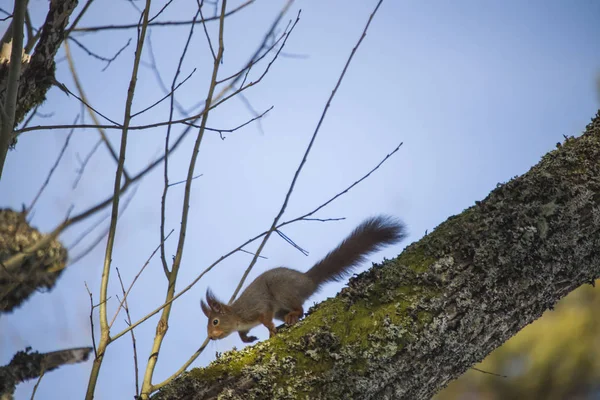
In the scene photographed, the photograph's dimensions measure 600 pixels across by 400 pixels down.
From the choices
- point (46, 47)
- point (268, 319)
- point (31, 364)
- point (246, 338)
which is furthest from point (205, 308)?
point (46, 47)

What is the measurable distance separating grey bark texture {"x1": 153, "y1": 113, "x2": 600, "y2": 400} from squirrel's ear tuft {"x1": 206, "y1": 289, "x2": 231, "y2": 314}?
5.09ft

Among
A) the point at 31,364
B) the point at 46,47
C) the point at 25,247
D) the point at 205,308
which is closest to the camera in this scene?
the point at 31,364

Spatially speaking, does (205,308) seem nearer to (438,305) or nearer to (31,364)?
(31,364)

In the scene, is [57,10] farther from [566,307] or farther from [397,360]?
[566,307]

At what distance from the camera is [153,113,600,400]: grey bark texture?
1.72 meters

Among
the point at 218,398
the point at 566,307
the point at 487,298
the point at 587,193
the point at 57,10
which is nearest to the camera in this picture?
the point at 218,398

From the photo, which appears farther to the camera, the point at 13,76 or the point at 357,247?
the point at 357,247

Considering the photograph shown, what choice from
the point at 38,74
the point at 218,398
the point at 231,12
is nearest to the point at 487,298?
the point at 218,398

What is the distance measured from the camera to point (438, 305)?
1783mm

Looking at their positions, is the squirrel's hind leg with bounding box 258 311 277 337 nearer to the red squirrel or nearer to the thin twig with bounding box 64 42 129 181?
the red squirrel

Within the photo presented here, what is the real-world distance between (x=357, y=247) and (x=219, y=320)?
0.95 m

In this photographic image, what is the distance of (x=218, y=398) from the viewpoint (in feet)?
5.56

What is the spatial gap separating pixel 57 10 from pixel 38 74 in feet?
1.01

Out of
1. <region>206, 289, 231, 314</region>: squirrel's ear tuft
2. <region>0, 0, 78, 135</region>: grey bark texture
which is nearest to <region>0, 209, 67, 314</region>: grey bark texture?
<region>0, 0, 78, 135</region>: grey bark texture
